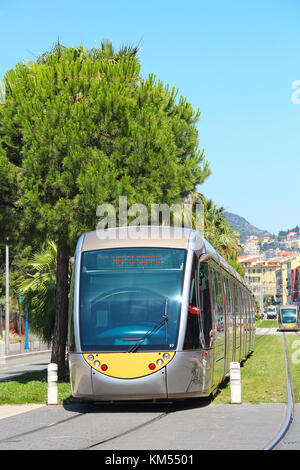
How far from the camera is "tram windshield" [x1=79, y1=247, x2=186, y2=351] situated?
13.2 meters

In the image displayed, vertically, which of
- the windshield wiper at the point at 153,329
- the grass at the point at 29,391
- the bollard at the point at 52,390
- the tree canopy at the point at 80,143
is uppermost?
the tree canopy at the point at 80,143

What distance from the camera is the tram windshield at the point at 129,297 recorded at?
13.2m

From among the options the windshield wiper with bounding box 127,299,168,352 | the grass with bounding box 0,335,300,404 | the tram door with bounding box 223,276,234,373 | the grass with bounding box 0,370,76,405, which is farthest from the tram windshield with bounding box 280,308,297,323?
the windshield wiper with bounding box 127,299,168,352

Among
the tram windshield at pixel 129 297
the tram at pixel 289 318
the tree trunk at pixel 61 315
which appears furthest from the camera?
the tram at pixel 289 318

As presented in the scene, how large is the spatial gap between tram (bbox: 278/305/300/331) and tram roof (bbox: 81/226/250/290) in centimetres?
6759

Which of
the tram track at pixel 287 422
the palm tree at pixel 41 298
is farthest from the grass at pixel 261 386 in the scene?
the palm tree at pixel 41 298

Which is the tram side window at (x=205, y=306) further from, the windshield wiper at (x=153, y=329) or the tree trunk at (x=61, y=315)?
the tree trunk at (x=61, y=315)

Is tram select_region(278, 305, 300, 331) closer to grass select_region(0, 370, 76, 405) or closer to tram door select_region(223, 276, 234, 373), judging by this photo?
grass select_region(0, 370, 76, 405)

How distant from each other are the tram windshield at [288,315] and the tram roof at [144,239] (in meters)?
67.7

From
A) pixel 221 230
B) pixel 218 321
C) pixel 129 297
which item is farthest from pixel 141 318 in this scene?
pixel 221 230

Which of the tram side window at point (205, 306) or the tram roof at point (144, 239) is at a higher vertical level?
the tram roof at point (144, 239)

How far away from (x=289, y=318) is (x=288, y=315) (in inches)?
13.8

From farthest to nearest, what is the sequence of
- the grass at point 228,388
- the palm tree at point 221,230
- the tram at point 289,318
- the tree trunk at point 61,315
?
the tram at point 289,318 < the palm tree at point 221,230 < the tree trunk at point 61,315 < the grass at point 228,388

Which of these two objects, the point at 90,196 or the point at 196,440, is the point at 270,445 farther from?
the point at 90,196
